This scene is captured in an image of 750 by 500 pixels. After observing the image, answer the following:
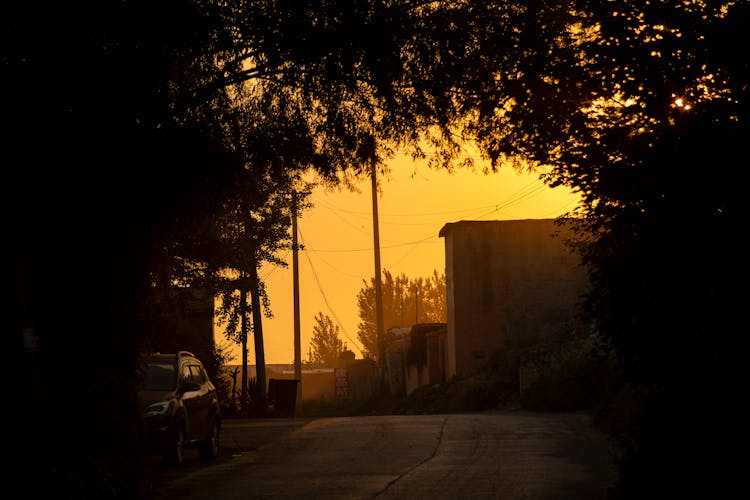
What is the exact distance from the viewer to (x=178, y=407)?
58.5 feet

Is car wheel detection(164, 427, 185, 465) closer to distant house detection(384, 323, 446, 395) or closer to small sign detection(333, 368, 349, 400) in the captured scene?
distant house detection(384, 323, 446, 395)

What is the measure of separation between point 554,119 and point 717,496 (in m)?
4.70

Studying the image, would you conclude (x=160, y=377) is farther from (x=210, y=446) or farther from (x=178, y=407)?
(x=210, y=446)

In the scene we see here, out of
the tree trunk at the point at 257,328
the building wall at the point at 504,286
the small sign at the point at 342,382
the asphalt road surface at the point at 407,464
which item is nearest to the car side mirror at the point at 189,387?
the asphalt road surface at the point at 407,464

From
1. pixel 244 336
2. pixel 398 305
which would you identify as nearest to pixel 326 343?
pixel 398 305

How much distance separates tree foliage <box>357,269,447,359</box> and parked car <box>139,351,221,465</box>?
96586 millimetres

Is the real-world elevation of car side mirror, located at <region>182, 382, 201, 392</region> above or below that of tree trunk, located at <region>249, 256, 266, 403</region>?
below

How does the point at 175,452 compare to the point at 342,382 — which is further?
the point at 342,382

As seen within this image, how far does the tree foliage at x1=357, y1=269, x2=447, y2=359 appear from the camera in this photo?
393ft

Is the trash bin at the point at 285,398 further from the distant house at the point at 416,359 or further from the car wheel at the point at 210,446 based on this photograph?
the car wheel at the point at 210,446

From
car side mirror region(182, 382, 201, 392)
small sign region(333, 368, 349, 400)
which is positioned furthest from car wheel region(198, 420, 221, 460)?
small sign region(333, 368, 349, 400)

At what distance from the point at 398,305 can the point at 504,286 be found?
2593 inches

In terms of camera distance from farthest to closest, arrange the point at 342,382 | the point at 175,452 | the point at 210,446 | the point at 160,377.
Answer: the point at 342,382 → the point at 210,446 → the point at 160,377 → the point at 175,452

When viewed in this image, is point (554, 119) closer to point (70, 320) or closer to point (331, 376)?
point (70, 320)
